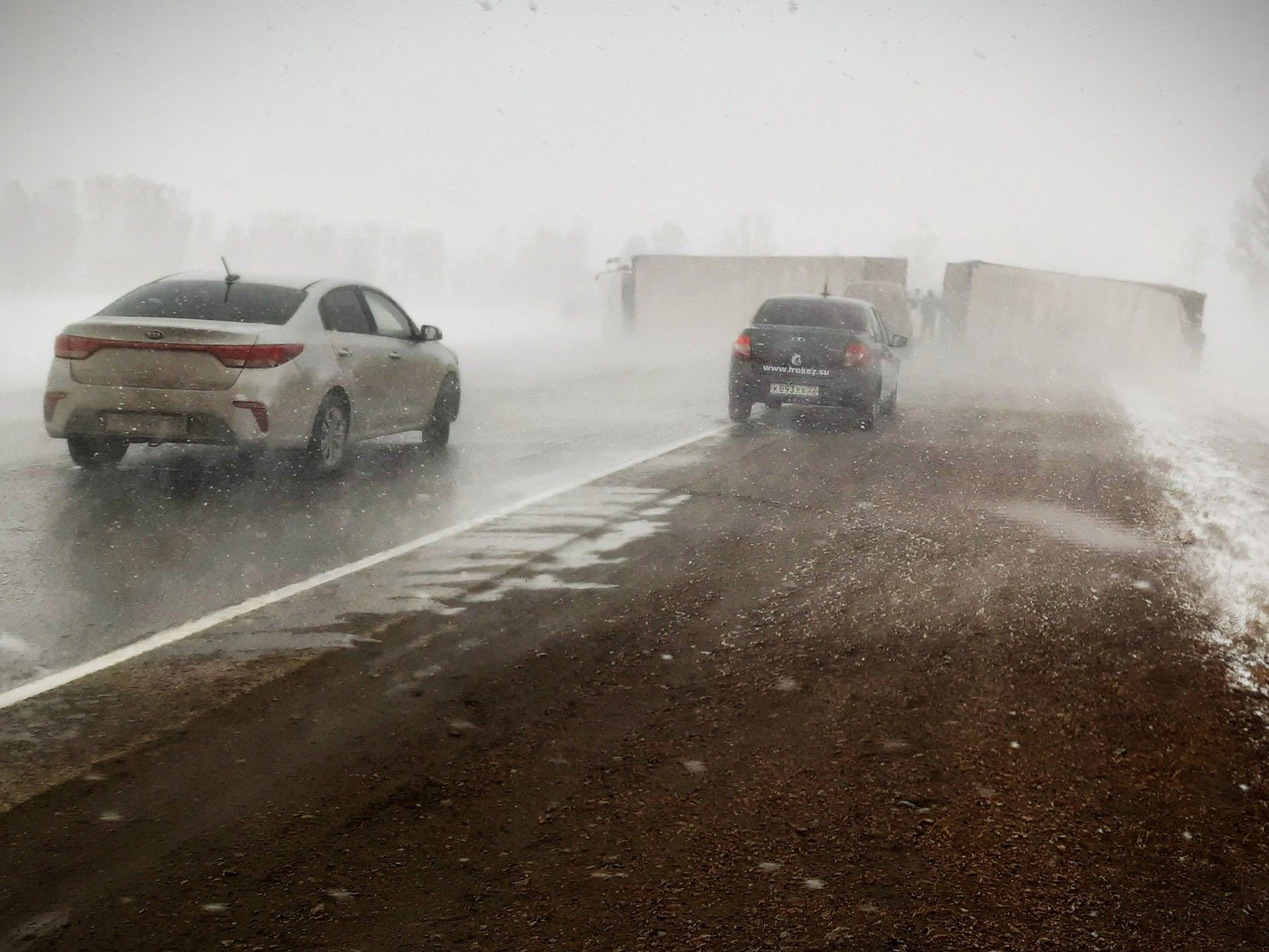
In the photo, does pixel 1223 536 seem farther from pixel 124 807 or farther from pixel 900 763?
pixel 124 807

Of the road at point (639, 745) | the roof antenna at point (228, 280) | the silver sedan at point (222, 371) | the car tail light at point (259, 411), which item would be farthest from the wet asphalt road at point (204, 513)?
the roof antenna at point (228, 280)

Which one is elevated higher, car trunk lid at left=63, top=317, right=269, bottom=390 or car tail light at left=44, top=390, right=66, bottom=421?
car trunk lid at left=63, top=317, right=269, bottom=390

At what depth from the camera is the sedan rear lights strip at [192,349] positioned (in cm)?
842

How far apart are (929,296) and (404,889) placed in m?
38.5

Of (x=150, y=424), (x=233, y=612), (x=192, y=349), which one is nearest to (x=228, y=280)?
(x=192, y=349)

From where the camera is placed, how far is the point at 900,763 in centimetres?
388

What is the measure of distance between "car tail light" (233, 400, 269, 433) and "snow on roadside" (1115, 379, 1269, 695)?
6.34 meters

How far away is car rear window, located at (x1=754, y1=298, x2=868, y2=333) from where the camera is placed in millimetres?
15367

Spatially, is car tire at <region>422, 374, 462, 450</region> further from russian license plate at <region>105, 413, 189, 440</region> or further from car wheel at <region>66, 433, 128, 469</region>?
russian license plate at <region>105, 413, 189, 440</region>

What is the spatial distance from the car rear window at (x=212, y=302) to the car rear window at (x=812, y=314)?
7.58 metres

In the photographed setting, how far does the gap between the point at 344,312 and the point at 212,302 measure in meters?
1.11

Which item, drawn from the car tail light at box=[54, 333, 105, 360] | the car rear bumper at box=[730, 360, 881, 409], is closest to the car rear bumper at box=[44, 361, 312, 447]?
the car tail light at box=[54, 333, 105, 360]

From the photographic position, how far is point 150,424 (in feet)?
27.8

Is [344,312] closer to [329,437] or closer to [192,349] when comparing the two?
[329,437]
